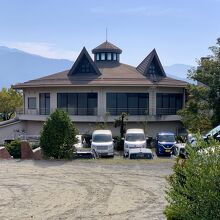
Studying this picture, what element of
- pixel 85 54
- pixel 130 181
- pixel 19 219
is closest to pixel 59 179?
pixel 130 181

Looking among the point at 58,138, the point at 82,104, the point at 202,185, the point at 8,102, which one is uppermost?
the point at 8,102

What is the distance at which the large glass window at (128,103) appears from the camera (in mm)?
45344

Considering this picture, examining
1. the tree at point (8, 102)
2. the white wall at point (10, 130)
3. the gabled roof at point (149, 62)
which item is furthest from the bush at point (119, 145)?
the tree at point (8, 102)

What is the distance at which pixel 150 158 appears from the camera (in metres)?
28.1

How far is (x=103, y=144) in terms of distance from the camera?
3141 centimetres

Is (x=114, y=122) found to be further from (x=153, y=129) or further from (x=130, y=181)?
(x=130, y=181)

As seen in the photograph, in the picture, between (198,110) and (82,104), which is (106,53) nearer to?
(82,104)

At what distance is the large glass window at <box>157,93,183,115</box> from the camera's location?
47.1 meters

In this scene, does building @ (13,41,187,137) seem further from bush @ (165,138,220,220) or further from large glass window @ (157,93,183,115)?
Answer: bush @ (165,138,220,220)

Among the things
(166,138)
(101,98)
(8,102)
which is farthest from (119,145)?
(8,102)

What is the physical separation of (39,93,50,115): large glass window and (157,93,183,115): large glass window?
12.5 meters

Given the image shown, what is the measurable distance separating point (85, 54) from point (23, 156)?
22723 mm

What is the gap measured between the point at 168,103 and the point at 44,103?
1420 centimetres

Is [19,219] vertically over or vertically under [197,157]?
under
